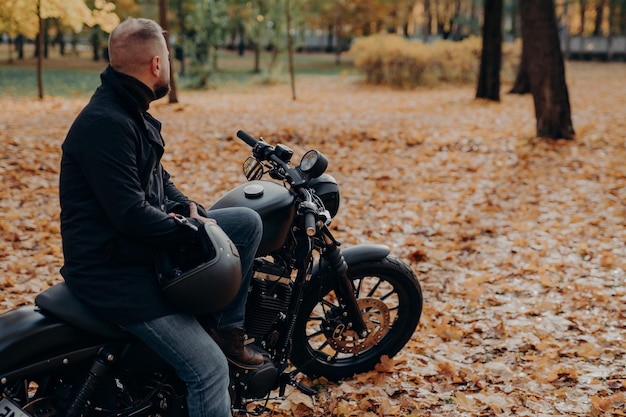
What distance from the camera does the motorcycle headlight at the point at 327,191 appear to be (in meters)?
3.43

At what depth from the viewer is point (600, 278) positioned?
574cm

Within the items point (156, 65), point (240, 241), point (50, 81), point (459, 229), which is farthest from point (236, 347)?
point (50, 81)

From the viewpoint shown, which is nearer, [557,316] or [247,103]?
[557,316]

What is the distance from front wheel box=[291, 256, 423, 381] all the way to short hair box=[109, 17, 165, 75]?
1710mm

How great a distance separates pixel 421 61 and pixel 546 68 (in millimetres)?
13475

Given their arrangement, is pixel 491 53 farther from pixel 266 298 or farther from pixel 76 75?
pixel 76 75

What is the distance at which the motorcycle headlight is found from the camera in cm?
343

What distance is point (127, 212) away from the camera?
8.01 ft

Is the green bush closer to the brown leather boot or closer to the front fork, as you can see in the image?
the front fork

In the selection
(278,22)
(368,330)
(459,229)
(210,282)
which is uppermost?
(278,22)

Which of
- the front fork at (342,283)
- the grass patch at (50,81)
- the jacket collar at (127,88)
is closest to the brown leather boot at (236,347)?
the front fork at (342,283)

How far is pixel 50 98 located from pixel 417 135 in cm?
1088

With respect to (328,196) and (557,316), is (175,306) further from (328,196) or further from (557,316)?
(557,316)

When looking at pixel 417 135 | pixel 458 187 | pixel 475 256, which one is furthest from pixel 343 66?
pixel 475 256
